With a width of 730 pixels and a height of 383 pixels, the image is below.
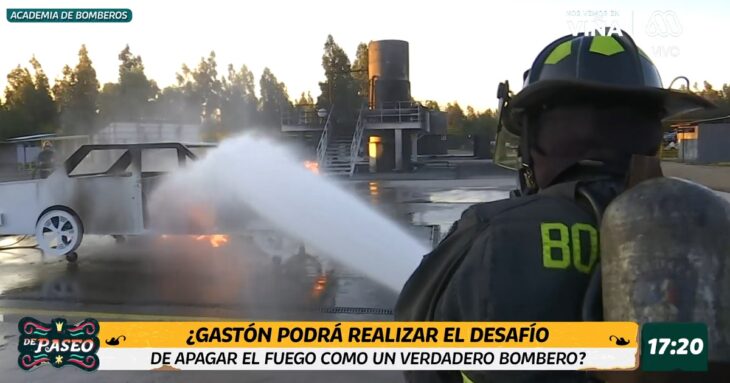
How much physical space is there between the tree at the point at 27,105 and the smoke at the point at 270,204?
39999mm

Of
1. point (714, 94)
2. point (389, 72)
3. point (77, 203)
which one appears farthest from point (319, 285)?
point (389, 72)

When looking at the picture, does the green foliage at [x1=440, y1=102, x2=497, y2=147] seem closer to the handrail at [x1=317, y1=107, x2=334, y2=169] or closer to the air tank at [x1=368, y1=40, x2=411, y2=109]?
the air tank at [x1=368, y1=40, x2=411, y2=109]

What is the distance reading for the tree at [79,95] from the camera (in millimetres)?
47062

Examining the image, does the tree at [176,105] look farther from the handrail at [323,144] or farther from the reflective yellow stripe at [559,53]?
→ the reflective yellow stripe at [559,53]

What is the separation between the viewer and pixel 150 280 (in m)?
7.02

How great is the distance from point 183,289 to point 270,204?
1.68 metres

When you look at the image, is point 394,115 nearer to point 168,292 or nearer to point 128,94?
point 168,292

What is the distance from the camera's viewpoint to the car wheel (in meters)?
8.00

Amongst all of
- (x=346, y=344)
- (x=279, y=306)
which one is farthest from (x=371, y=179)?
(x=346, y=344)

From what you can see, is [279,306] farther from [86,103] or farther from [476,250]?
[86,103]

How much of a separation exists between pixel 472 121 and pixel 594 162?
8841 centimetres

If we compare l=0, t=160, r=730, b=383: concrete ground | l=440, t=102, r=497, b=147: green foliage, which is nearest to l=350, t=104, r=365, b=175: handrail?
l=0, t=160, r=730, b=383: concrete ground

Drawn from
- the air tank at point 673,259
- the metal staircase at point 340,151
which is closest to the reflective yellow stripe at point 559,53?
the air tank at point 673,259

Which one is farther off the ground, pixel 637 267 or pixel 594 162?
pixel 594 162
